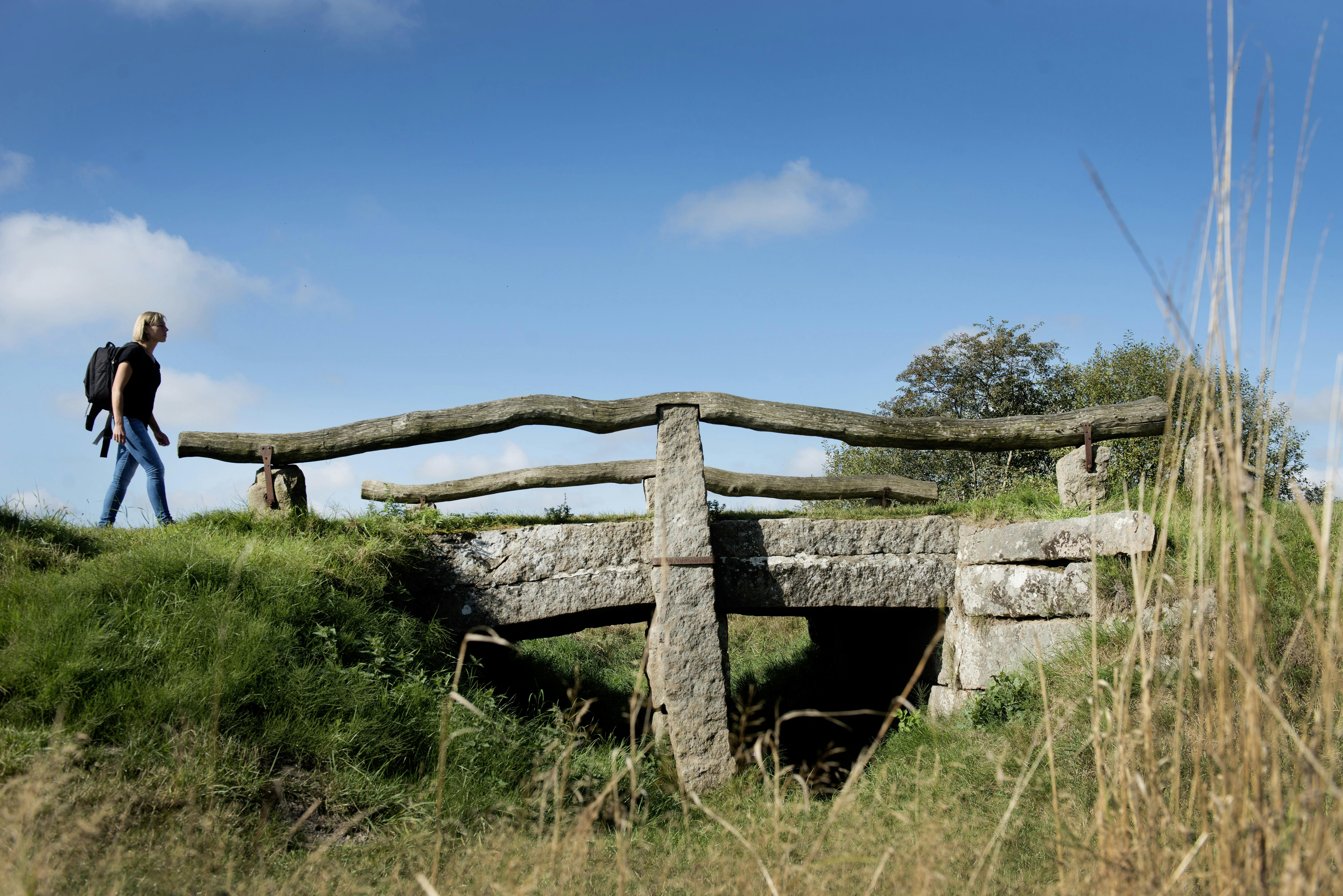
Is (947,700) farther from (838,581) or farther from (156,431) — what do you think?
(156,431)

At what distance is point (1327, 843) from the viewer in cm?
194

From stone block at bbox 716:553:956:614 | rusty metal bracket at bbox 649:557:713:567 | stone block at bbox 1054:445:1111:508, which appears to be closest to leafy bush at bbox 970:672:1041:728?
stone block at bbox 716:553:956:614

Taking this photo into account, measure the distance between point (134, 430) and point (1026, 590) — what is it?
21.0 ft

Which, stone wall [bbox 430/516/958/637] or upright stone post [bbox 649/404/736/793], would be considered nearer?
upright stone post [bbox 649/404/736/793]

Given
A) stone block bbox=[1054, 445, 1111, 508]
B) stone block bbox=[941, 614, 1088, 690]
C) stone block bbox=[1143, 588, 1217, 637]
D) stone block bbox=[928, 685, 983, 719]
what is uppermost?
stone block bbox=[1054, 445, 1111, 508]

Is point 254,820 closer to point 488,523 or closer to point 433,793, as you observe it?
point 433,793

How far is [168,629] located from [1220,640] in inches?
171

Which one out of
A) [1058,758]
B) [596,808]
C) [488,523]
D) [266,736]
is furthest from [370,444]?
[1058,758]

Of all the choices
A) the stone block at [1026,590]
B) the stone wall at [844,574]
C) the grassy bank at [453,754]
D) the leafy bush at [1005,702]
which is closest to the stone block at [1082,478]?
the grassy bank at [453,754]

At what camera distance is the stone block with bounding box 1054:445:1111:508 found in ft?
19.2

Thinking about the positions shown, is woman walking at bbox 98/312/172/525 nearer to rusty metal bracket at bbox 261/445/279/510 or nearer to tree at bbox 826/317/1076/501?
rusty metal bracket at bbox 261/445/279/510

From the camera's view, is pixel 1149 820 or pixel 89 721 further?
pixel 89 721

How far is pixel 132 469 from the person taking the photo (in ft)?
20.1

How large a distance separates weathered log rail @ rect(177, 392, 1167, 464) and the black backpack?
1315mm
